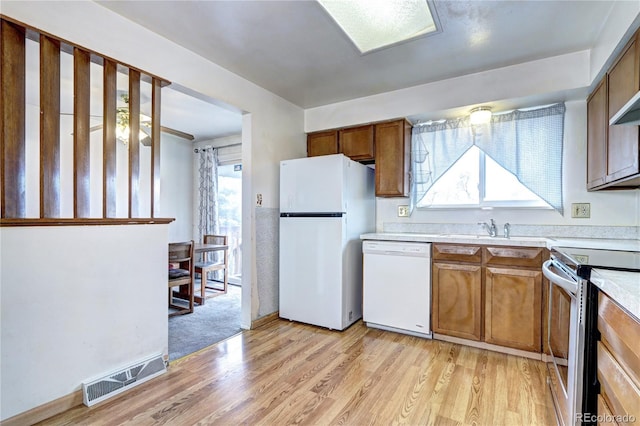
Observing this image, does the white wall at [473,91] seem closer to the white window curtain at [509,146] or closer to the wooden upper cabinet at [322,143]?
the wooden upper cabinet at [322,143]

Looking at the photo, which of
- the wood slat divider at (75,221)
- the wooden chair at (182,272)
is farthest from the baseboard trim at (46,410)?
the wooden chair at (182,272)

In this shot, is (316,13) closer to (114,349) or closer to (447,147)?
(447,147)

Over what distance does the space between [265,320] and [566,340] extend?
7.99 feet

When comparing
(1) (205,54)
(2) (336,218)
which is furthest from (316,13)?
(2) (336,218)

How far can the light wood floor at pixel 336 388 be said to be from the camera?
165cm

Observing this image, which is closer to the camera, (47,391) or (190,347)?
(47,391)

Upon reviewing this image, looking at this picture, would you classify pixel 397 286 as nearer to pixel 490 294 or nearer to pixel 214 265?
pixel 490 294

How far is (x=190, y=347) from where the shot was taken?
2523 millimetres

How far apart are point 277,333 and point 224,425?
1.26 m

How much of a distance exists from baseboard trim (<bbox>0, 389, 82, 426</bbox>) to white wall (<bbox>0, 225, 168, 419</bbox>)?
27 millimetres

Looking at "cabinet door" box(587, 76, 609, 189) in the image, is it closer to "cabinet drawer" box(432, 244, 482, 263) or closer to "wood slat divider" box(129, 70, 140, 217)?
"cabinet drawer" box(432, 244, 482, 263)

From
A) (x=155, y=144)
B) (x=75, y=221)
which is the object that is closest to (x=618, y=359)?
(x=75, y=221)

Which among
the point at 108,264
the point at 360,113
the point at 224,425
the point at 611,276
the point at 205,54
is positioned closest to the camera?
the point at 611,276

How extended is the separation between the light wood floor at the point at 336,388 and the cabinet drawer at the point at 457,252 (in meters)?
0.74
